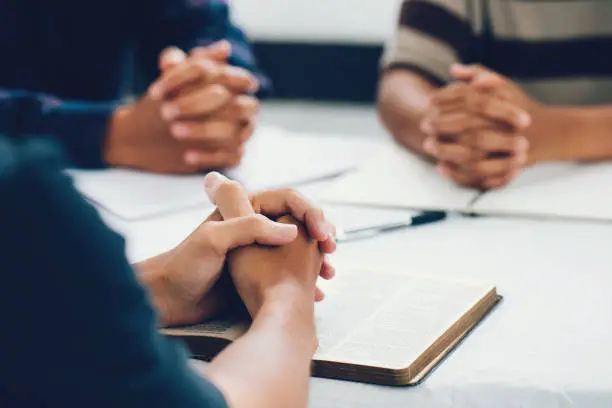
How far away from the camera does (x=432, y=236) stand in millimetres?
883

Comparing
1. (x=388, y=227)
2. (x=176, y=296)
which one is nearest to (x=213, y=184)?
(x=176, y=296)

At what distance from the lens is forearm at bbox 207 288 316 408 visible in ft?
1.56

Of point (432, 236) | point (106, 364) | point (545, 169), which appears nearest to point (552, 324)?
point (432, 236)

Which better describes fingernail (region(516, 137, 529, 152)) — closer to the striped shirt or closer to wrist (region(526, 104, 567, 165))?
wrist (region(526, 104, 567, 165))

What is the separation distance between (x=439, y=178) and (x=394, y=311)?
18.6 inches

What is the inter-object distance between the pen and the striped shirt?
1.68ft

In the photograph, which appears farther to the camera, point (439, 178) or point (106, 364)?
point (439, 178)

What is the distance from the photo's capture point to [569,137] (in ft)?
3.85

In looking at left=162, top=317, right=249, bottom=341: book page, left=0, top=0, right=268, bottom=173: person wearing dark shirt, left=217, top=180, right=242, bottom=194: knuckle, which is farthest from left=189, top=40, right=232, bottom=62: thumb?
left=162, top=317, right=249, bottom=341: book page

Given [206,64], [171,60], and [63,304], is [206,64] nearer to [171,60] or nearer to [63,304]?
[171,60]

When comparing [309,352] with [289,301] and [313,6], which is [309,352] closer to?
[289,301]

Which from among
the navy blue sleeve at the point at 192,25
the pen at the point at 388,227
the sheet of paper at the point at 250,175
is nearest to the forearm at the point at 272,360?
the pen at the point at 388,227

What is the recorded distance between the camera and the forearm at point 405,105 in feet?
4.02

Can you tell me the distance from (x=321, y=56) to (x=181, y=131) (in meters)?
1.15
